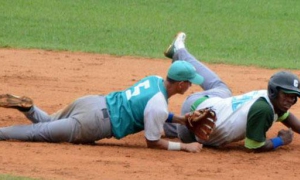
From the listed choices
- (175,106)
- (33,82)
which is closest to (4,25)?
(33,82)

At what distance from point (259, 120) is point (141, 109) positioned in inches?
44.9

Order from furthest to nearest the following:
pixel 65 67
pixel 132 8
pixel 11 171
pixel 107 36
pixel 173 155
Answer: pixel 132 8
pixel 107 36
pixel 65 67
pixel 173 155
pixel 11 171

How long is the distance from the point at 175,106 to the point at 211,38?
552cm

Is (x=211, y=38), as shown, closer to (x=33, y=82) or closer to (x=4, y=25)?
(x=4, y=25)

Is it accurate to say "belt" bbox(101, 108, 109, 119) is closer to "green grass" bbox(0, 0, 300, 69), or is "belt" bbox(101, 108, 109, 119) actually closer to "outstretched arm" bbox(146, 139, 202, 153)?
"outstretched arm" bbox(146, 139, 202, 153)

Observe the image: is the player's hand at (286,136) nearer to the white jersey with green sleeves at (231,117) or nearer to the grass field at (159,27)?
the white jersey with green sleeves at (231,117)

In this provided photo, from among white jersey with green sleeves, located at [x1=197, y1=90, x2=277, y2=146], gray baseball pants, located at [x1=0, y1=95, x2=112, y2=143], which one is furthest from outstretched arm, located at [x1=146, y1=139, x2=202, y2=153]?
gray baseball pants, located at [x1=0, y1=95, x2=112, y2=143]

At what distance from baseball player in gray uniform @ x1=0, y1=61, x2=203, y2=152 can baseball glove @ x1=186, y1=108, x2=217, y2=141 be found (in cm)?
14

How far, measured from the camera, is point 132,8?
2019cm

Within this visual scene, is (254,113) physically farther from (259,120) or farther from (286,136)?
(286,136)

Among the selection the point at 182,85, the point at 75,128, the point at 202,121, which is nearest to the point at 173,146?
the point at 202,121

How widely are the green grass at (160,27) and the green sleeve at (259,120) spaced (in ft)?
17.0

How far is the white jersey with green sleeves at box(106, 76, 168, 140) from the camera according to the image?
9.42 metres

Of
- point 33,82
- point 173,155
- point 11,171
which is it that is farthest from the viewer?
point 33,82
